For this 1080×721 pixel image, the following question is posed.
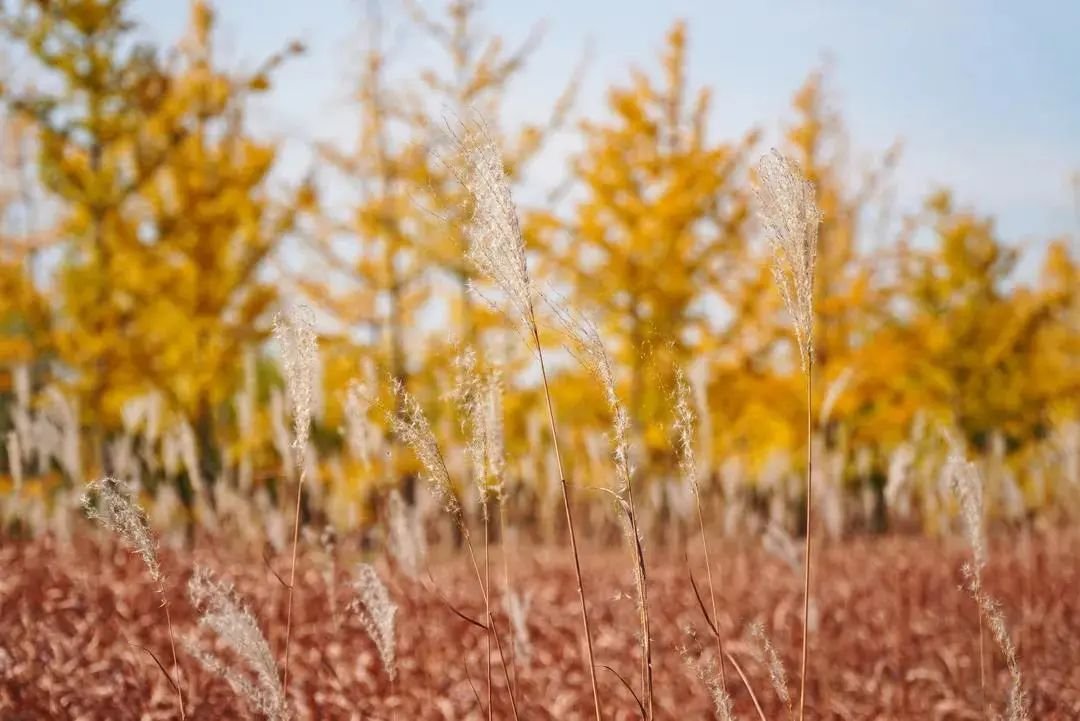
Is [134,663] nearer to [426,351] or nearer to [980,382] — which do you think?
[426,351]

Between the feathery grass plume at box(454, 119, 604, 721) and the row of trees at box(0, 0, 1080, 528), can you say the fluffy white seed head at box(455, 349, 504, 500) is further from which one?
the row of trees at box(0, 0, 1080, 528)

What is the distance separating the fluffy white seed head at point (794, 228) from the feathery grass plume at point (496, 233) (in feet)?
1.45

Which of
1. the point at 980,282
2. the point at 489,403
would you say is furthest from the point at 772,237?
the point at 980,282

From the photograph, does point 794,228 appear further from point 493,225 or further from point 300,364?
point 300,364

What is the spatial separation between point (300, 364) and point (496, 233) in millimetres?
479

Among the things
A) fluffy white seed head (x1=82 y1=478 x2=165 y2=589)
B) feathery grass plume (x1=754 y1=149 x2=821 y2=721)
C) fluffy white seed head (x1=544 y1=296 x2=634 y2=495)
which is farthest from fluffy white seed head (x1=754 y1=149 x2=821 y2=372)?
fluffy white seed head (x1=82 y1=478 x2=165 y2=589)

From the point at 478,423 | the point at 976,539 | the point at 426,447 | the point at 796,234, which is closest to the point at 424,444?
the point at 426,447

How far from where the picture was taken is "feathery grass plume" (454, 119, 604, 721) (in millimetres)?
1778

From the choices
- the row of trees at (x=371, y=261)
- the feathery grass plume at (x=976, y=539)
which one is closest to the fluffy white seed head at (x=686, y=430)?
the feathery grass plume at (x=976, y=539)

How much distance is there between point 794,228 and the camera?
1.85 metres

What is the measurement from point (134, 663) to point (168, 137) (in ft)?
32.0

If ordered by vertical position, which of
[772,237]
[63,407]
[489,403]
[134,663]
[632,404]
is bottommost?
[134,663]

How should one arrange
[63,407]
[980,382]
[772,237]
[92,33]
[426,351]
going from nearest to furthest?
[772,237] < [63,407] < [92,33] < [426,351] < [980,382]

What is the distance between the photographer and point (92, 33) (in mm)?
11812
